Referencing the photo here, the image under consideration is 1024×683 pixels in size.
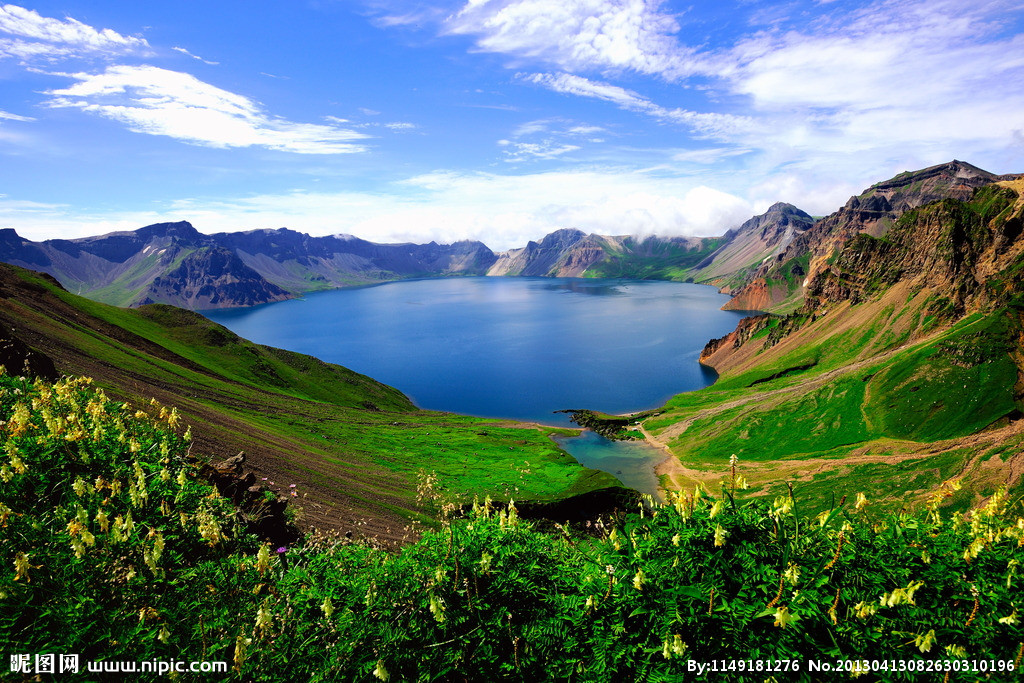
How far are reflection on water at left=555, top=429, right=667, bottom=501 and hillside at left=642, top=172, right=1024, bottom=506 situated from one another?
13.8ft

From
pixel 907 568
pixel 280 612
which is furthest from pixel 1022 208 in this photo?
pixel 280 612

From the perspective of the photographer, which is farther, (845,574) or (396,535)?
(396,535)

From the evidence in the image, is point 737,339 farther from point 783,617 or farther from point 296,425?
point 783,617

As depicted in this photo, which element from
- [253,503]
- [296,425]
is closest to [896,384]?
[253,503]

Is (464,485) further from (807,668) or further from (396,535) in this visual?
(807,668)

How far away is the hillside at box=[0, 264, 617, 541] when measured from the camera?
4544 centimetres

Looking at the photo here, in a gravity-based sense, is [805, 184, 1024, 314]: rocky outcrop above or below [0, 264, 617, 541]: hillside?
above

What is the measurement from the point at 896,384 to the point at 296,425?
100873 millimetres

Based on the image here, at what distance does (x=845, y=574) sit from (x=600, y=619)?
695 cm

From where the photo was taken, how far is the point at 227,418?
58188 mm

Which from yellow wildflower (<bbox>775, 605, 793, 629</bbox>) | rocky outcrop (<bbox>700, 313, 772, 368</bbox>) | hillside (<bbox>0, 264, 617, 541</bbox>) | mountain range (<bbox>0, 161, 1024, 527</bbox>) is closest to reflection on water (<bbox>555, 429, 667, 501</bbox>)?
mountain range (<bbox>0, 161, 1024, 527</bbox>)

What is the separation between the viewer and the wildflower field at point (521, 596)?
472 inches

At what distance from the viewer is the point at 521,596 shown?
15664 mm

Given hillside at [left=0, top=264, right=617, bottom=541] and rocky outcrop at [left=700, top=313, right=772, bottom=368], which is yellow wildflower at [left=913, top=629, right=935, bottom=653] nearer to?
hillside at [left=0, top=264, right=617, bottom=541]
